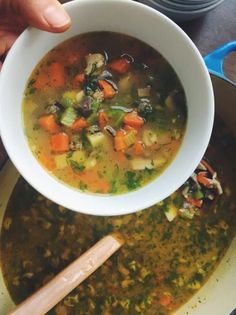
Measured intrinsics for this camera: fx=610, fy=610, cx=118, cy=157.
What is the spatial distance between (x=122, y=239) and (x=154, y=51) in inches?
24.8

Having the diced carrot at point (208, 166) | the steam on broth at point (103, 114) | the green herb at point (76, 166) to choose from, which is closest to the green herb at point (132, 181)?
the steam on broth at point (103, 114)

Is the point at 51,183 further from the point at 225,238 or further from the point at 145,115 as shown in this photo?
the point at 225,238

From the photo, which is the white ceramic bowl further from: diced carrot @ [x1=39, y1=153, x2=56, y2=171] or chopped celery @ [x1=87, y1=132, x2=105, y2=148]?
chopped celery @ [x1=87, y1=132, x2=105, y2=148]

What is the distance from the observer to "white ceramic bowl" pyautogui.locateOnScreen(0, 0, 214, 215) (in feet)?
4.43

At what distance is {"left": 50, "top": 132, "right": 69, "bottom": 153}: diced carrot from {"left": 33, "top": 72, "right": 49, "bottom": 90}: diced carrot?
0.12 metres

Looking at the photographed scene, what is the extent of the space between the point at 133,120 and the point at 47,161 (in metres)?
0.23

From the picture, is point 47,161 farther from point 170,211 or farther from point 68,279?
point 170,211

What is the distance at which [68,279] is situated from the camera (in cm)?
167

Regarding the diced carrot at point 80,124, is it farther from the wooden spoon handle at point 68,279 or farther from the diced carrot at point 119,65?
the wooden spoon handle at point 68,279

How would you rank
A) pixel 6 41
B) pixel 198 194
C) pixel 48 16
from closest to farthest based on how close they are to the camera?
pixel 48 16 → pixel 6 41 → pixel 198 194

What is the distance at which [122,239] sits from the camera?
183 centimetres

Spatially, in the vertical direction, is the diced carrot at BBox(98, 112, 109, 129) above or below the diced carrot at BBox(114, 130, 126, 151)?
above

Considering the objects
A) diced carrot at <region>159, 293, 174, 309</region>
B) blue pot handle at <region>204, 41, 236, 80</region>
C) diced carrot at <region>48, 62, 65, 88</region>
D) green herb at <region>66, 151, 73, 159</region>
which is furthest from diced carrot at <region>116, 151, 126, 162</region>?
diced carrot at <region>159, 293, 174, 309</region>

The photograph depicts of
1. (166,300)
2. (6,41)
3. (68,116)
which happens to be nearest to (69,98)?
(68,116)
